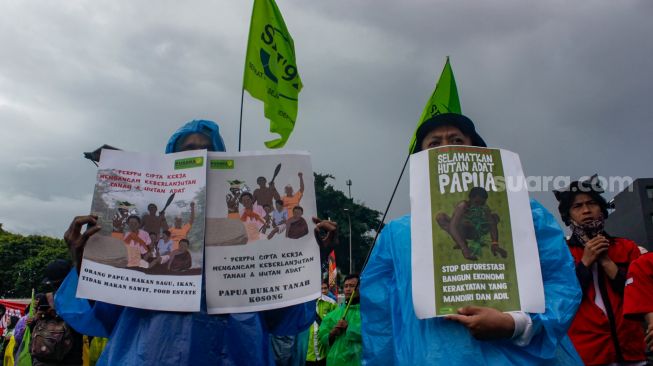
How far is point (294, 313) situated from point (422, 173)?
96 cm

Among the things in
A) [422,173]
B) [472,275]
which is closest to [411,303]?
[472,275]

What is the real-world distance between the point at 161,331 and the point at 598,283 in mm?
2995

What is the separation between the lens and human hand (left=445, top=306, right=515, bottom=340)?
1871mm

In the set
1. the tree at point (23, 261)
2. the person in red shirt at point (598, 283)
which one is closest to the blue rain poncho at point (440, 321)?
the person in red shirt at point (598, 283)

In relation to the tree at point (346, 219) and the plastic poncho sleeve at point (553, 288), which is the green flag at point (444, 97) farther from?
the tree at point (346, 219)

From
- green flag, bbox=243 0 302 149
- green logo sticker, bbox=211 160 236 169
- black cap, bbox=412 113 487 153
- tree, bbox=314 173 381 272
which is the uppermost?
tree, bbox=314 173 381 272

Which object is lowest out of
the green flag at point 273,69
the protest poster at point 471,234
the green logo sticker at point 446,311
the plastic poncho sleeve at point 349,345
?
the plastic poncho sleeve at point 349,345

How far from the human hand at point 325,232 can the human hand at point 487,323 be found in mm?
762

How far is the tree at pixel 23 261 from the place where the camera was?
44.9 metres

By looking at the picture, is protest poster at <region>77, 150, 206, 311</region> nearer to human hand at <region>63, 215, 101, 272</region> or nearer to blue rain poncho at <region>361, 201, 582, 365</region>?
human hand at <region>63, 215, 101, 272</region>

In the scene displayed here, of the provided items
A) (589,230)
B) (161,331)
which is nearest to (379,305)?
(161,331)

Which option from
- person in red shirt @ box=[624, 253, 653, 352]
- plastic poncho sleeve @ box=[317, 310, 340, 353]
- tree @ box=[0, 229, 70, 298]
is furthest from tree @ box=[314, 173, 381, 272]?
person in red shirt @ box=[624, 253, 653, 352]

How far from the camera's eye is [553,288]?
80.7 inches

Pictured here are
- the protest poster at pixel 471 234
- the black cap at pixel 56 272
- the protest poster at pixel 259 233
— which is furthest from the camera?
the black cap at pixel 56 272
